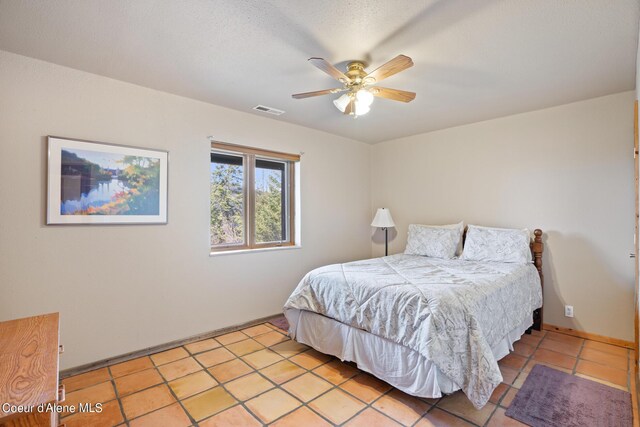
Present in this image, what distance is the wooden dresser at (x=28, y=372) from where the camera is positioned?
0.79 meters

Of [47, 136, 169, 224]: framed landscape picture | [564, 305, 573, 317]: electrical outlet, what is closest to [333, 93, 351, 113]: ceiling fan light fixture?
[47, 136, 169, 224]: framed landscape picture

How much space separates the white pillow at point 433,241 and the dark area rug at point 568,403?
4.98 ft

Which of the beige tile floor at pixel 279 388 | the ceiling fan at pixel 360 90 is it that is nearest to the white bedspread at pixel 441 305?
the beige tile floor at pixel 279 388

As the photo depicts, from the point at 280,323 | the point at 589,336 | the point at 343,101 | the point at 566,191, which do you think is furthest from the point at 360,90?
the point at 589,336

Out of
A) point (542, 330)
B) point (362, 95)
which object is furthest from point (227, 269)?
point (542, 330)

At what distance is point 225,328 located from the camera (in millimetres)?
3270

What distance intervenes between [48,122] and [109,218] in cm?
81

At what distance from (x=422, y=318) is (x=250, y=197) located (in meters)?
2.36

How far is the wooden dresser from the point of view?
792 mm

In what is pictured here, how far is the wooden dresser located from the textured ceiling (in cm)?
166

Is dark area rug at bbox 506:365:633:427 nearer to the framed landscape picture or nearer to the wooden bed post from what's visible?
the wooden bed post

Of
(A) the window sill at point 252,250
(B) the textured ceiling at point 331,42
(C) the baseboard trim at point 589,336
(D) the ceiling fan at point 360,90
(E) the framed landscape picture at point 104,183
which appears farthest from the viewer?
(A) the window sill at point 252,250

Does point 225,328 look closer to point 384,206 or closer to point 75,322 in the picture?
point 75,322

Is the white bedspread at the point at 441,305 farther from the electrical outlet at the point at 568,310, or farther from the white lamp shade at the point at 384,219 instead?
the white lamp shade at the point at 384,219
